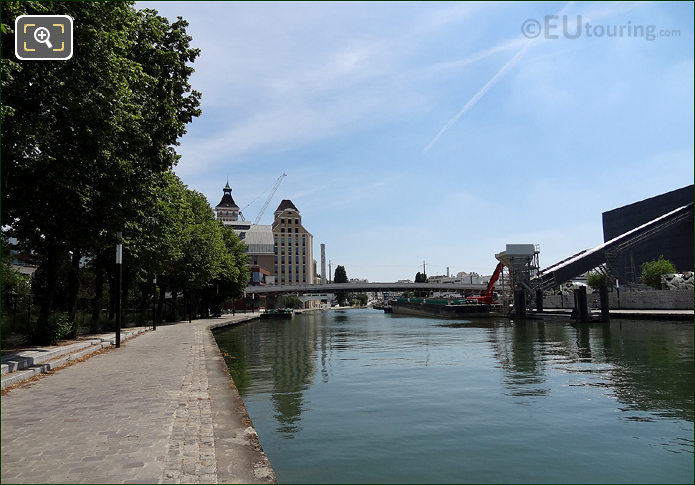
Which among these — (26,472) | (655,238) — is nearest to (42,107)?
(26,472)

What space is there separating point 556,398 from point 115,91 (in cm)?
1533

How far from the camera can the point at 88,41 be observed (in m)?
14.2

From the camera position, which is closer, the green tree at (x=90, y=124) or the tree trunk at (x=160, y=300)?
the green tree at (x=90, y=124)

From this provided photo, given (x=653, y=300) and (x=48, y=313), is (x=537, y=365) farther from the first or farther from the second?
(x=653, y=300)

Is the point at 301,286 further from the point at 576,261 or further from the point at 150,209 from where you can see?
the point at 150,209

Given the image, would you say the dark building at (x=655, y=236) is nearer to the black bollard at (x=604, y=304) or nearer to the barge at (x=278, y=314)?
the black bollard at (x=604, y=304)

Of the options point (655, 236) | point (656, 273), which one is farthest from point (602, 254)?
point (655, 236)

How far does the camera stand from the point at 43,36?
10828 mm

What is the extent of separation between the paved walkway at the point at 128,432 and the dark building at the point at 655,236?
74.7m

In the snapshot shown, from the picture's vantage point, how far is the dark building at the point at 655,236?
261 feet

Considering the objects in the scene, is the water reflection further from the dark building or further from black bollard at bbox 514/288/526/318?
the dark building

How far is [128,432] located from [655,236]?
93.8m

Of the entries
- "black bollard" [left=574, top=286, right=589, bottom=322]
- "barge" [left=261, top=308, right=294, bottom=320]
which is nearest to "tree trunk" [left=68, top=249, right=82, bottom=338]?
"black bollard" [left=574, top=286, right=589, bottom=322]

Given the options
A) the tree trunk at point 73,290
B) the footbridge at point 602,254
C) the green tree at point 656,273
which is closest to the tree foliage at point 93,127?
the tree trunk at point 73,290
